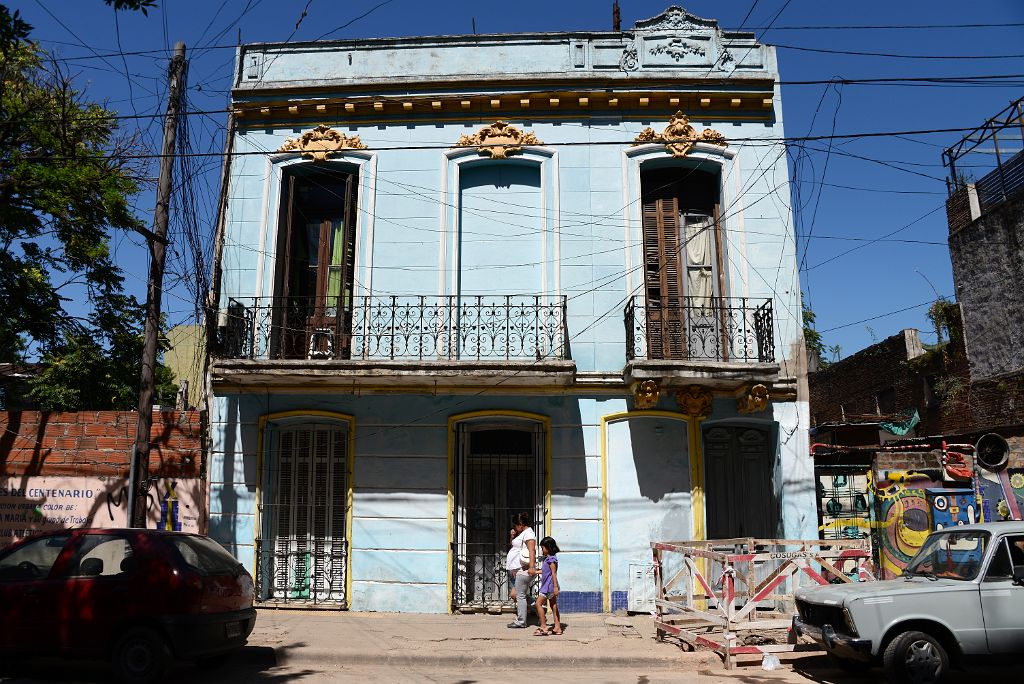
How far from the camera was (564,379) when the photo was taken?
36.3ft

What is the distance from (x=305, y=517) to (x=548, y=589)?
4229mm

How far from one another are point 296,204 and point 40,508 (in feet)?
20.1

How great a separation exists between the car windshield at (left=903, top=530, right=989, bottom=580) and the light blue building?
3.27 metres

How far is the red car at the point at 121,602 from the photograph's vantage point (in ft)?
23.2

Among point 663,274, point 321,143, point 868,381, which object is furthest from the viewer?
point 868,381

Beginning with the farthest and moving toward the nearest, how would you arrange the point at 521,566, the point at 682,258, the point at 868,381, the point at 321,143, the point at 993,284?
1. the point at 868,381
2. the point at 993,284
3. the point at 321,143
4. the point at 682,258
5. the point at 521,566

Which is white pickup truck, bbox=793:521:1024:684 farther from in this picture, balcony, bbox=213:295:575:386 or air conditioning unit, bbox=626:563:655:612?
balcony, bbox=213:295:575:386

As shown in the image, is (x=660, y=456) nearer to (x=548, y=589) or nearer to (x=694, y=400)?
(x=694, y=400)

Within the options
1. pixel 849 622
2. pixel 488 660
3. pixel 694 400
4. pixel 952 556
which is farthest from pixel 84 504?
pixel 952 556

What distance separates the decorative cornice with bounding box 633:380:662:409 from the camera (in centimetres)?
1095

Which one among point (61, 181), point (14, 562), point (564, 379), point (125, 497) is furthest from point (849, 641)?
point (61, 181)

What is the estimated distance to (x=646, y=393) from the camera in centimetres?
1102

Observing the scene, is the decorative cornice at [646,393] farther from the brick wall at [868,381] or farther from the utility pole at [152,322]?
the brick wall at [868,381]

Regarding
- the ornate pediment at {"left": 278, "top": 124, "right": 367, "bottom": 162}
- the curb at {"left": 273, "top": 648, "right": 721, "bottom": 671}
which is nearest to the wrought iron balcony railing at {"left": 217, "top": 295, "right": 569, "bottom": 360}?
the ornate pediment at {"left": 278, "top": 124, "right": 367, "bottom": 162}
